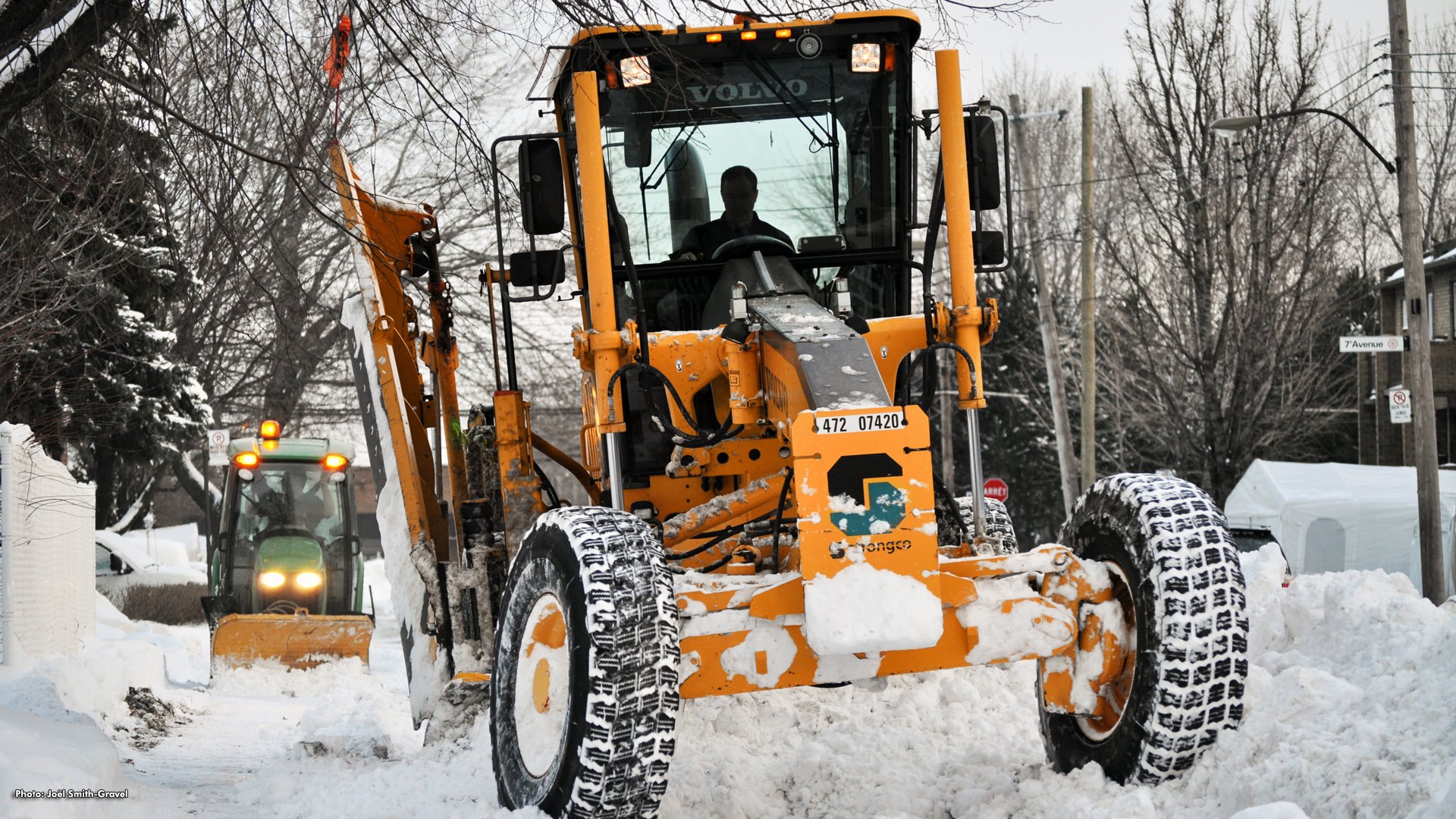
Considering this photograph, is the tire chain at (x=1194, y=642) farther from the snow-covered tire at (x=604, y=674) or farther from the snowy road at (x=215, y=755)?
the snowy road at (x=215, y=755)

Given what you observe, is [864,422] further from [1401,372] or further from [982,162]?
[1401,372]

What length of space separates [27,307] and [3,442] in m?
1.32

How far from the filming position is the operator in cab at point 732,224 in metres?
6.00

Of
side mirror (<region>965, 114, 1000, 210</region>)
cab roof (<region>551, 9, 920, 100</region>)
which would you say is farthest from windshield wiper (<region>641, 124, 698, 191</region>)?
side mirror (<region>965, 114, 1000, 210</region>)

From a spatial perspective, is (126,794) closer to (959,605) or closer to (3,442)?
(959,605)

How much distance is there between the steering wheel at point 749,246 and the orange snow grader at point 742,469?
0.01m

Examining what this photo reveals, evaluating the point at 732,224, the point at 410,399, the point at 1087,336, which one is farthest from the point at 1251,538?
the point at 732,224

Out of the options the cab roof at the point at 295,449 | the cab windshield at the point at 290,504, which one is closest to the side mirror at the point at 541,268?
the cab roof at the point at 295,449

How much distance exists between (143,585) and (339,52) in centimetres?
1903

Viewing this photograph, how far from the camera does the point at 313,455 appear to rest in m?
14.5

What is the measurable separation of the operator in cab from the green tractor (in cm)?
868

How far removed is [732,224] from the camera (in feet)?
19.8

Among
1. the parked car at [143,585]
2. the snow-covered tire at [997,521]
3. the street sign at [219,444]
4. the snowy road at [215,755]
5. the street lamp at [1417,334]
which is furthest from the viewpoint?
the parked car at [143,585]

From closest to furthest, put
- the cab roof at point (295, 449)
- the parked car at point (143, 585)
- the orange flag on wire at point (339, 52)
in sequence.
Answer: the orange flag on wire at point (339, 52) < the cab roof at point (295, 449) < the parked car at point (143, 585)
